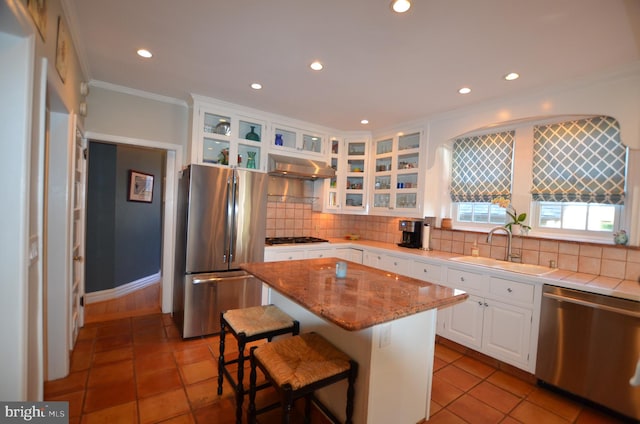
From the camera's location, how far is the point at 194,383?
84.5 inches

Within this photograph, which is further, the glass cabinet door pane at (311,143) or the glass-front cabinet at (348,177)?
the glass-front cabinet at (348,177)

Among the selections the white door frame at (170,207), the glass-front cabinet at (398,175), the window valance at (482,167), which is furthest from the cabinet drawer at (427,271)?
the white door frame at (170,207)

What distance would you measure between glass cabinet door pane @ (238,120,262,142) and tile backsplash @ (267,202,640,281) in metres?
1.02

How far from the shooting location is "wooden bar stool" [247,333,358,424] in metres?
1.27

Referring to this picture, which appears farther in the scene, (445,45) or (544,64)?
(544,64)

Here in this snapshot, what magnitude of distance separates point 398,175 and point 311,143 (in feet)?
4.22

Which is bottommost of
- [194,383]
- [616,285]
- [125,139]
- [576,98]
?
[194,383]

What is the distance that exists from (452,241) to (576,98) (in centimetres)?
177

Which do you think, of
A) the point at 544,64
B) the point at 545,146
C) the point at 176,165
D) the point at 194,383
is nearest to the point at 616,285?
the point at 545,146

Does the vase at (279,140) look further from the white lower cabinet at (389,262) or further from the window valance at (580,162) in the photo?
the window valance at (580,162)

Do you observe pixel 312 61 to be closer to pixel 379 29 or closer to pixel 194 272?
pixel 379 29

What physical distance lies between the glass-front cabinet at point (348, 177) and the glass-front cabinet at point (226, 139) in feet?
3.81

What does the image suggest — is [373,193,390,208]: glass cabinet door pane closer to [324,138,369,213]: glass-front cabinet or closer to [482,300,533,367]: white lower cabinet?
[324,138,369,213]: glass-front cabinet

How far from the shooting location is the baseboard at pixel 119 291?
11.8ft
